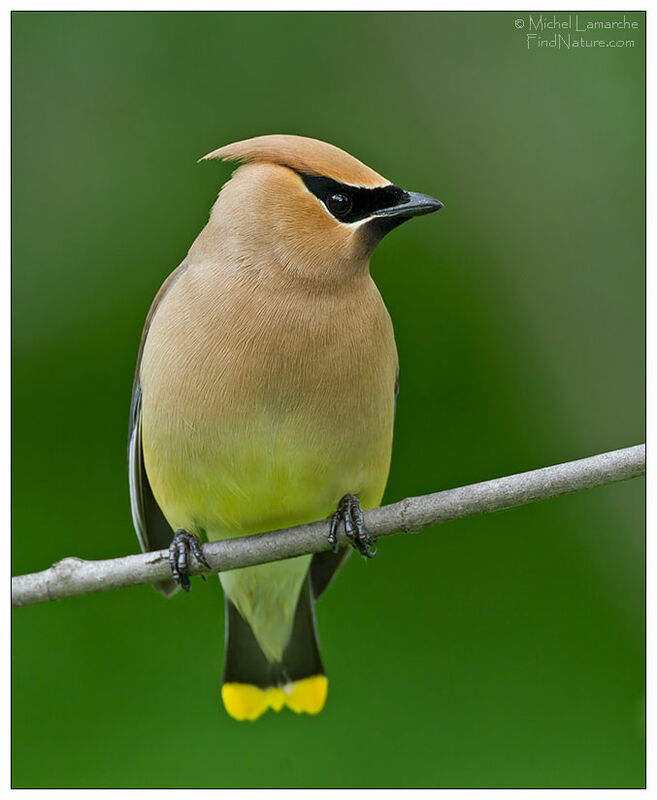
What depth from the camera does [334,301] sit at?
3996 millimetres

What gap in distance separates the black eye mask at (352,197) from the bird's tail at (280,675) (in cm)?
160

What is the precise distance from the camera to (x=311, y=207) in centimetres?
397

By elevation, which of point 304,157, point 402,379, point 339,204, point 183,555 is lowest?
point 183,555

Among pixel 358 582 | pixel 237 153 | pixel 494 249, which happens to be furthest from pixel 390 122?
pixel 358 582

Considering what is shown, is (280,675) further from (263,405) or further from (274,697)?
(263,405)

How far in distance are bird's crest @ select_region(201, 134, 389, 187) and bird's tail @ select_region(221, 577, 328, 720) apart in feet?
5.54

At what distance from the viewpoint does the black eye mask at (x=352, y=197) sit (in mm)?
3908

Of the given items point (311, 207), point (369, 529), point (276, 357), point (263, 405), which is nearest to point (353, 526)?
point (369, 529)

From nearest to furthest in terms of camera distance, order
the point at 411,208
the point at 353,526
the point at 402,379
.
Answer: the point at 411,208 < the point at 353,526 < the point at 402,379

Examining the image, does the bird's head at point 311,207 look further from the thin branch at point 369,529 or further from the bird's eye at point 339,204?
the thin branch at point 369,529

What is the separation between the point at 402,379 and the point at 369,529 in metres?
1.17

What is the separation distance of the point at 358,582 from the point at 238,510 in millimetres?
1099

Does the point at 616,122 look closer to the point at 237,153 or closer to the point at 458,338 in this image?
the point at 458,338

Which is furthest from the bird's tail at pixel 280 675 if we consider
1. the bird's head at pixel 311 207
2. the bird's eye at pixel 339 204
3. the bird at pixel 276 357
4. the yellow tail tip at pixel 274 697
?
the bird's eye at pixel 339 204
